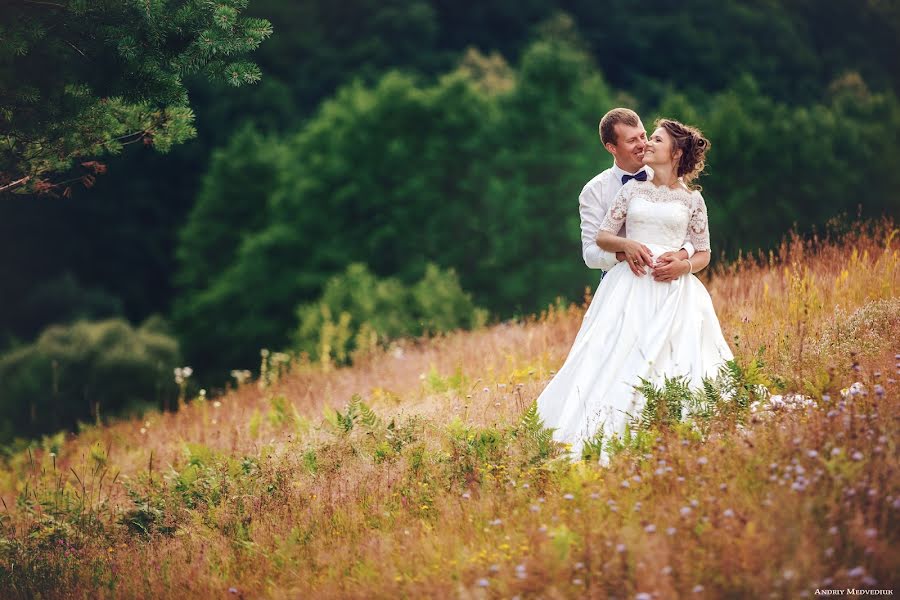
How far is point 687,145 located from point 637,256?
0.81 meters

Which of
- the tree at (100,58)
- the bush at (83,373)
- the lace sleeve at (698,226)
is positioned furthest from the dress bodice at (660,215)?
the bush at (83,373)

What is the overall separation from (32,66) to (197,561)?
3.56m

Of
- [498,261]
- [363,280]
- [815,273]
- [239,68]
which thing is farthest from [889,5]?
[239,68]

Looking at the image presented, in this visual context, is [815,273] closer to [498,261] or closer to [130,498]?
[130,498]

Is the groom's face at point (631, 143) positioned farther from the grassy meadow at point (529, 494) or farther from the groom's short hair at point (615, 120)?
the grassy meadow at point (529, 494)

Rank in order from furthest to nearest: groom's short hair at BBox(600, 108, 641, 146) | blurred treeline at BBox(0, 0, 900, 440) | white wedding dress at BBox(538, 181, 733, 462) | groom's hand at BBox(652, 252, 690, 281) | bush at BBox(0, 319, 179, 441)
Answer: blurred treeline at BBox(0, 0, 900, 440), bush at BBox(0, 319, 179, 441), groom's short hair at BBox(600, 108, 641, 146), groom's hand at BBox(652, 252, 690, 281), white wedding dress at BBox(538, 181, 733, 462)

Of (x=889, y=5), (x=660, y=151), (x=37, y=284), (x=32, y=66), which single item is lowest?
(x=37, y=284)

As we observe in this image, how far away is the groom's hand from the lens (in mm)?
6013

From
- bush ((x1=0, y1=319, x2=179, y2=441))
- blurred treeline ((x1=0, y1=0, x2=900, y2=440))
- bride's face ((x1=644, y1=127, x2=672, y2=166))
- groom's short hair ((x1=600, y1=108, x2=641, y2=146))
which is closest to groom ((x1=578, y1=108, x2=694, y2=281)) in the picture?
groom's short hair ((x1=600, y1=108, x2=641, y2=146))

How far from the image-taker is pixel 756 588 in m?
3.83

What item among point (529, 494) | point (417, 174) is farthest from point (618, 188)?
point (417, 174)

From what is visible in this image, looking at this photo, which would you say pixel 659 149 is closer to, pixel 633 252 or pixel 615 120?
pixel 615 120

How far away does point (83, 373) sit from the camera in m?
23.7

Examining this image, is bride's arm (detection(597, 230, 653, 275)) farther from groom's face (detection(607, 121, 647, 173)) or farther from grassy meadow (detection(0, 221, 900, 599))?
grassy meadow (detection(0, 221, 900, 599))
